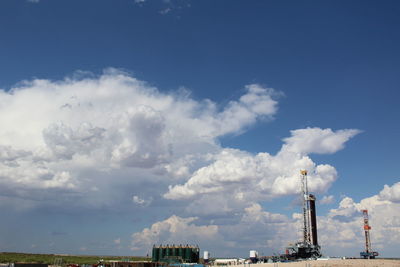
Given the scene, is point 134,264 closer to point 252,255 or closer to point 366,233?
point 252,255

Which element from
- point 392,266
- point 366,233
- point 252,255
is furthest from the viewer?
point 366,233

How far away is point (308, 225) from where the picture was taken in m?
153

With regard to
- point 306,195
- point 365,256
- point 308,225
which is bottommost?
point 365,256

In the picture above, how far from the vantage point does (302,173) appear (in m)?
166

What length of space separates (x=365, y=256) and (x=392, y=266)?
197ft

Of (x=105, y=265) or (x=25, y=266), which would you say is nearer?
(x=25, y=266)

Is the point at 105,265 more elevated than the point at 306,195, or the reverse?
the point at 306,195

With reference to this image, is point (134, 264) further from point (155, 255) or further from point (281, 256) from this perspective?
point (281, 256)

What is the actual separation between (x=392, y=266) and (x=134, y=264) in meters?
68.4

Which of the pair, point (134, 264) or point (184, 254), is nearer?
point (134, 264)

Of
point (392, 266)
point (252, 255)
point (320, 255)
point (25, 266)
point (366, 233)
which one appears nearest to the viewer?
point (25, 266)

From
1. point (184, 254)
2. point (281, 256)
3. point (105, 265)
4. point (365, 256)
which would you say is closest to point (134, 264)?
point (105, 265)

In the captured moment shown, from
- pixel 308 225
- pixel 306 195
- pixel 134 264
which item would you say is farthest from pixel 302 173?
pixel 134 264

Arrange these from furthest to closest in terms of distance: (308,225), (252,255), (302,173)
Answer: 1. (302,173)
2. (308,225)
3. (252,255)
